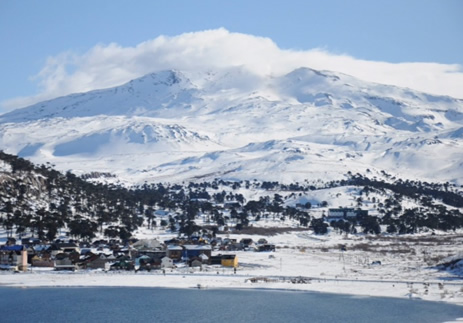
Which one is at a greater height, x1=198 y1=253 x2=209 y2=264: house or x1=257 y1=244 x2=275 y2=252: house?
x1=257 y1=244 x2=275 y2=252: house

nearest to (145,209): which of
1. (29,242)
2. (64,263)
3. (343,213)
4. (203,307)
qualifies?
(343,213)

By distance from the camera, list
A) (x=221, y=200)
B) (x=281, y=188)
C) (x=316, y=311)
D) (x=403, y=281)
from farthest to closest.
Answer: (x=281, y=188)
(x=221, y=200)
(x=403, y=281)
(x=316, y=311)

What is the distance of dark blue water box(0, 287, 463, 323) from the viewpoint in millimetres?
42781

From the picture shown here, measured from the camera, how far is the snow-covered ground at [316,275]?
5416cm

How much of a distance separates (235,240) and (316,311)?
155ft

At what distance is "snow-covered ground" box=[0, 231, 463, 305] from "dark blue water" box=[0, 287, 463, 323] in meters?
2.51

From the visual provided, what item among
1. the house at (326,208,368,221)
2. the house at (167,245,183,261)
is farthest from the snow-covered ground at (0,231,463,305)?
the house at (326,208,368,221)

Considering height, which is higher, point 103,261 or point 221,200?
point 221,200

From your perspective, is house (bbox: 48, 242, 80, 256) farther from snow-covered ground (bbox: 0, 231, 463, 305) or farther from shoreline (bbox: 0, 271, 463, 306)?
shoreline (bbox: 0, 271, 463, 306)

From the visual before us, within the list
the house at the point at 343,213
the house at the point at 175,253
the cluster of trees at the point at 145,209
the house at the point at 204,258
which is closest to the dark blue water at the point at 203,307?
the house at the point at 204,258

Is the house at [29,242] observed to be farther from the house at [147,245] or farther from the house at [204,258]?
the house at [204,258]

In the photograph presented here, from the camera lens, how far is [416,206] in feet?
473

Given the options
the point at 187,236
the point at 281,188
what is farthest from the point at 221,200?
the point at 187,236

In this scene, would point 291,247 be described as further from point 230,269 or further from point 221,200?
Result: point 221,200
